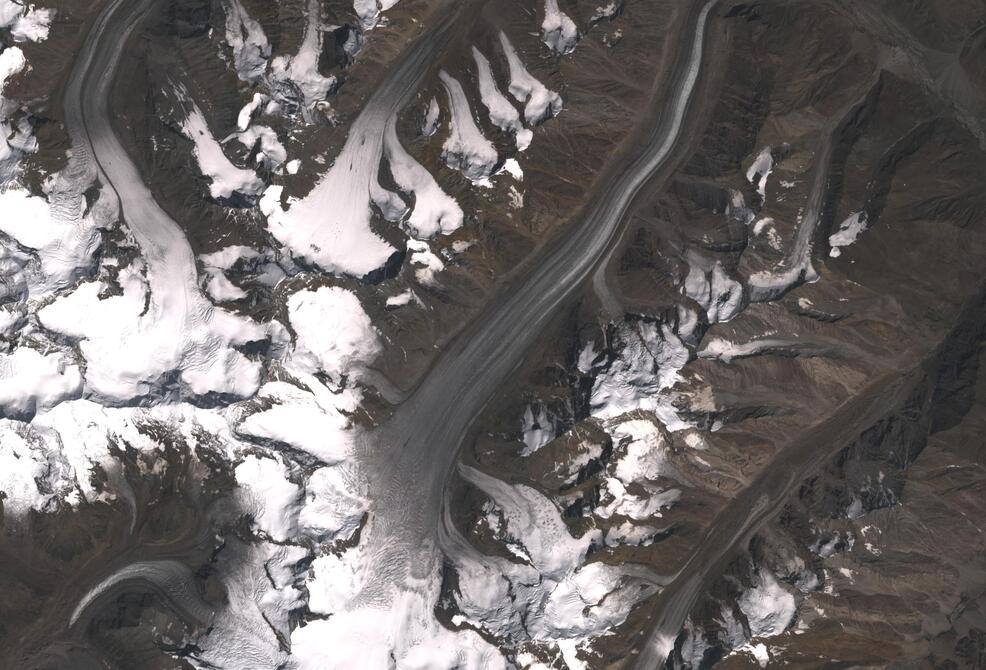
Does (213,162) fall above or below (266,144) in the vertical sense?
below

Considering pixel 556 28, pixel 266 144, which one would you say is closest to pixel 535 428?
pixel 266 144

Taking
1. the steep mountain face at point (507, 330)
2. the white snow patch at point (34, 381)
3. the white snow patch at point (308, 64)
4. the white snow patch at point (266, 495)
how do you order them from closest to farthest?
1. the white snow patch at point (34, 381)
2. the steep mountain face at point (507, 330)
3. the white snow patch at point (266, 495)
4. the white snow patch at point (308, 64)

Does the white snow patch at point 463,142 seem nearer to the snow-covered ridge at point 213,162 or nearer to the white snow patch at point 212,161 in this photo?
the snow-covered ridge at point 213,162

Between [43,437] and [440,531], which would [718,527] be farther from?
[43,437]

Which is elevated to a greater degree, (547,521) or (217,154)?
(217,154)

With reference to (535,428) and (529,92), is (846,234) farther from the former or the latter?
(535,428)

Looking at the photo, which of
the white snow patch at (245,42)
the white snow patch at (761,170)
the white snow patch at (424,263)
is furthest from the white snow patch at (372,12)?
the white snow patch at (761,170)

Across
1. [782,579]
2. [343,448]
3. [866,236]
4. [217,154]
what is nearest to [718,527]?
[782,579]

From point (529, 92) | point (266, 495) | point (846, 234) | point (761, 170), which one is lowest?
point (266, 495)
